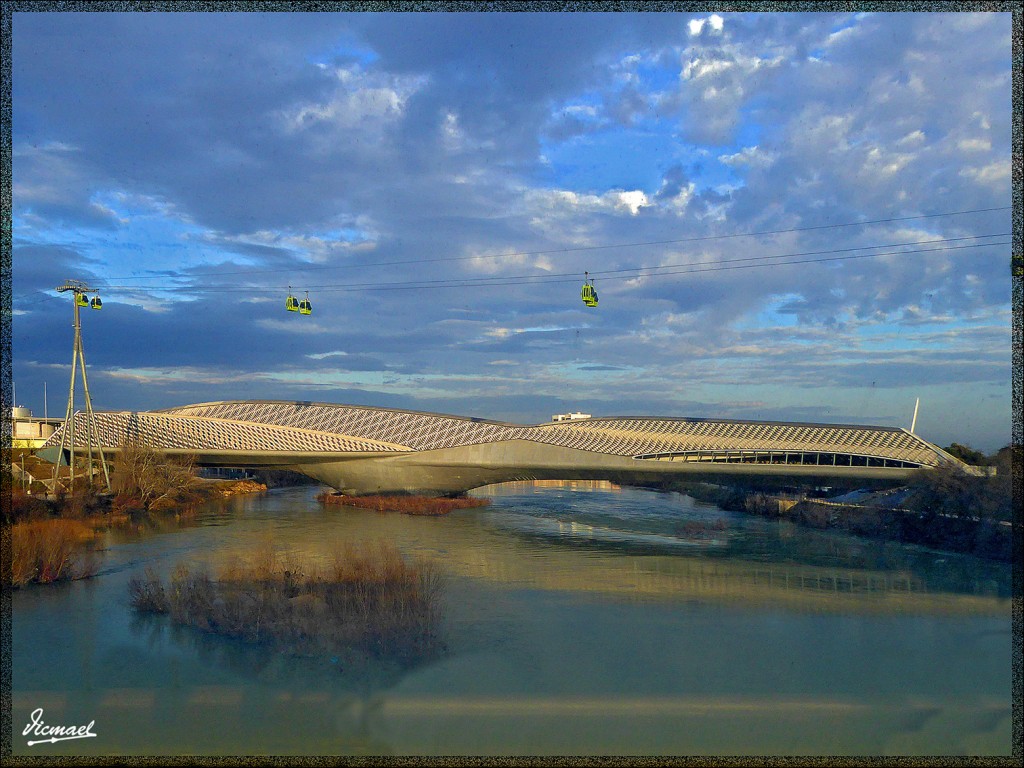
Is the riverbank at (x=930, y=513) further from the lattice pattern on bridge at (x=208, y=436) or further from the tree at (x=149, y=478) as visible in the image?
the tree at (x=149, y=478)

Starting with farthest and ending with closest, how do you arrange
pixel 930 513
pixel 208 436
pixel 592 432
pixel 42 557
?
pixel 208 436 → pixel 592 432 → pixel 930 513 → pixel 42 557

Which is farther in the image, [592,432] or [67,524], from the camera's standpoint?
[592,432]

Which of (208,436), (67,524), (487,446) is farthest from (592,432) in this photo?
(67,524)

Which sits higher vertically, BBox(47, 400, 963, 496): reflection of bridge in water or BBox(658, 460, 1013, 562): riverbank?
BBox(47, 400, 963, 496): reflection of bridge in water

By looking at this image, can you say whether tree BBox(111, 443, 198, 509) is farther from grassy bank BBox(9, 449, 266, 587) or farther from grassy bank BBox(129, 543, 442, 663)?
grassy bank BBox(129, 543, 442, 663)

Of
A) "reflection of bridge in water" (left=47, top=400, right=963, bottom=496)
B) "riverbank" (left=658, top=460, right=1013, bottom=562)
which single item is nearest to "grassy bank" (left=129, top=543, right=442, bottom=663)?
"reflection of bridge in water" (left=47, top=400, right=963, bottom=496)

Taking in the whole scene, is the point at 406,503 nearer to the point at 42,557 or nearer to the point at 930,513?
the point at 42,557
